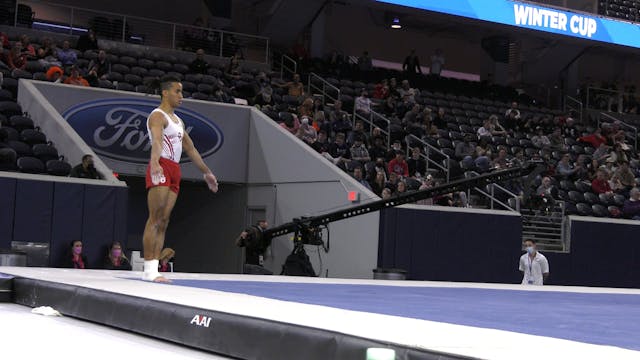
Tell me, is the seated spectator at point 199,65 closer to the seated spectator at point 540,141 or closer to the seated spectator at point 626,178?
the seated spectator at point 540,141

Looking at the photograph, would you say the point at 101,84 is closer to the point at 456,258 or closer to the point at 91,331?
the point at 456,258

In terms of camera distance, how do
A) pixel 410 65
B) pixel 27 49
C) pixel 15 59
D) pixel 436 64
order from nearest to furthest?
pixel 15 59, pixel 27 49, pixel 410 65, pixel 436 64

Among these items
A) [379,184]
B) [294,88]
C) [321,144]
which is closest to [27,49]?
[294,88]

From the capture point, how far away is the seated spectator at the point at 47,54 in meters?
17.1

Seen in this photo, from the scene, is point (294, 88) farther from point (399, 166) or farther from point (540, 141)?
point (540, 141)

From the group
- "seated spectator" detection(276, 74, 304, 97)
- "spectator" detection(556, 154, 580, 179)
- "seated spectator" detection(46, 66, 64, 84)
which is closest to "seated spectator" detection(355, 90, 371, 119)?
"seated spectator" detection(276, 74, 304, 97)

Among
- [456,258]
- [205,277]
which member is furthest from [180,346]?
[456,258]

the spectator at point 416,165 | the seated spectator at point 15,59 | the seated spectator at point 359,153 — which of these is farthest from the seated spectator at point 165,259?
the spectator at point 416,165

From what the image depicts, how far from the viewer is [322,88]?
21891 mm

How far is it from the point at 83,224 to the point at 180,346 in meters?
A: 8.50

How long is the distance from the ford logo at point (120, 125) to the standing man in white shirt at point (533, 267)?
6.00 meters

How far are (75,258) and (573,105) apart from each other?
18607 millimetres

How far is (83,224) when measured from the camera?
42.5ft

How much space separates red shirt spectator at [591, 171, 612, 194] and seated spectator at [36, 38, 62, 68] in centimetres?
1100
